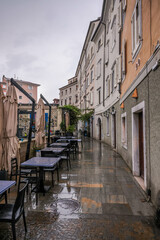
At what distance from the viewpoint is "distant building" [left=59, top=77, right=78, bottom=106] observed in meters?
40.5

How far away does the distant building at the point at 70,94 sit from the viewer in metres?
40.5

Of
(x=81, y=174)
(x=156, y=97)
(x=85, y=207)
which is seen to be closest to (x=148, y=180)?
(x=85, y=207)

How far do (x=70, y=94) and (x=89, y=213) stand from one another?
39.9 meters

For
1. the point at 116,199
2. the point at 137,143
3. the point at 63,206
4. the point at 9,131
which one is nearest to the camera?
the point at 63,206

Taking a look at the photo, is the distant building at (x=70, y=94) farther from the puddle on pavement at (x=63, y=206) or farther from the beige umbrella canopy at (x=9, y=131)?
the puddle on pavement at (x=63, y=206)

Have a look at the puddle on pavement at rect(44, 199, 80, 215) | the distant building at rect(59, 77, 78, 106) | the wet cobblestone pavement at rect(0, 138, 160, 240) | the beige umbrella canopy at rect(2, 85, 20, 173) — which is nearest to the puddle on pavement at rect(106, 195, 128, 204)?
the wet cobblestone pavement at rect(0, 138, 160, 240)

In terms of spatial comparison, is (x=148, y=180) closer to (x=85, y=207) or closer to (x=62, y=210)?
(x=85, y=207)

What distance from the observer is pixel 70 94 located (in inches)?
1667

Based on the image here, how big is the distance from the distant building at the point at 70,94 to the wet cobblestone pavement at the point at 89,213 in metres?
34.7

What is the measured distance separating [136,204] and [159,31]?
3802 mm

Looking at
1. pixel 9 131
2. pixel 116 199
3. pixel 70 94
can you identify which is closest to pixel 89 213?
pixel 116 199

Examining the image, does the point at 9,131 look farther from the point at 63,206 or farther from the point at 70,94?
the point at 70,94

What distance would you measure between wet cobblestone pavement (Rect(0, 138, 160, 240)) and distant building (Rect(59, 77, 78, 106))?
3470 cm

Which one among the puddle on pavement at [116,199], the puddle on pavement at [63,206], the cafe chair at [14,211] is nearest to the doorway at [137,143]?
the puddle on pavement at [116,199]
